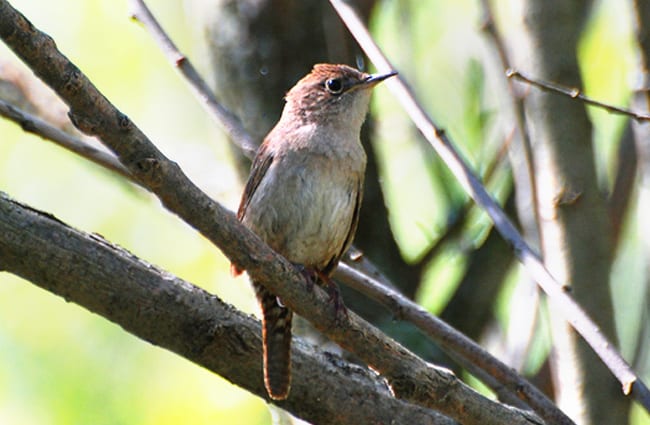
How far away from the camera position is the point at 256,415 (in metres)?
6.18

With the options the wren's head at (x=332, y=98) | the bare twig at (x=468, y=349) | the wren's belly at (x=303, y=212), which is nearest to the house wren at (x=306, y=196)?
the wren's belly at (x=303, y=212)

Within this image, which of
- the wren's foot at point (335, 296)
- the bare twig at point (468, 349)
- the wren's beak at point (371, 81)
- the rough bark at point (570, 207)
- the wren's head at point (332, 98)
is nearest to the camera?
the wren's foot at point (335, 296)

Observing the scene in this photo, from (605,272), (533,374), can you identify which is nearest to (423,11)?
(533,374)

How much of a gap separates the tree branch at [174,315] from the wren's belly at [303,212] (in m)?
0.80

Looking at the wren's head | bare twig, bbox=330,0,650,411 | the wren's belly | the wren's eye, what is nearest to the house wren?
the wren's belly

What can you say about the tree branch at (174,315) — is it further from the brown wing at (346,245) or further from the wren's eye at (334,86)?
the wren's eye at (334,86)

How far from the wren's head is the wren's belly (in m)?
0.43

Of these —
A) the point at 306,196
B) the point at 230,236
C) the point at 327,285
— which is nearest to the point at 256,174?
the point at 306,196

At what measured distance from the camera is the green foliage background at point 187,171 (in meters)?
5.70

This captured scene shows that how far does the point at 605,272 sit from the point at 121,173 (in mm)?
1961

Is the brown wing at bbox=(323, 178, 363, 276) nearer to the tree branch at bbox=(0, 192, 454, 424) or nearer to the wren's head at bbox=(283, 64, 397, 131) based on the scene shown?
the wren's head at bbox=(283, 64, 397, 131)

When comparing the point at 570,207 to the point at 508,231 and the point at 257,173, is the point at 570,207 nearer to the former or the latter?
the point at 508,231

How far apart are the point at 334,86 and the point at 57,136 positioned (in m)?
1.52

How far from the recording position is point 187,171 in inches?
222
